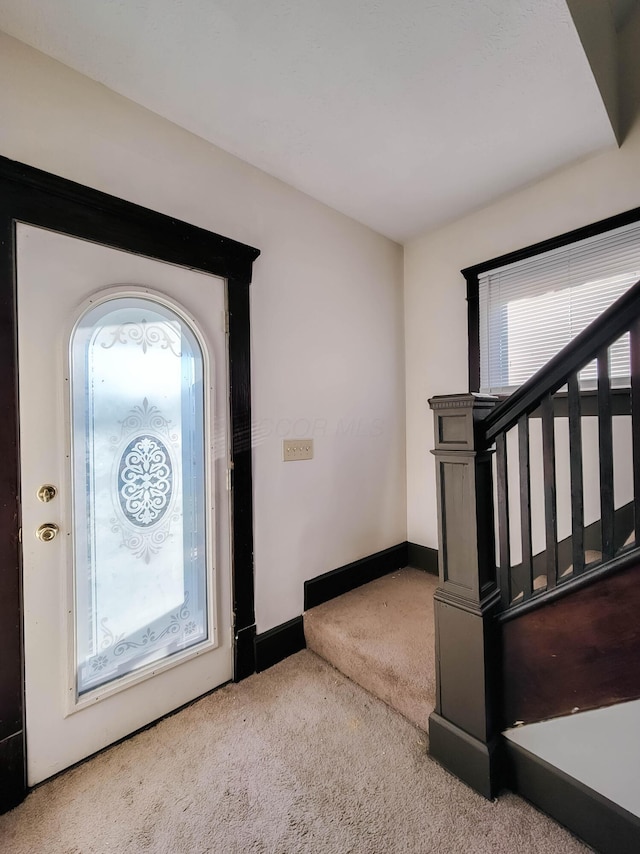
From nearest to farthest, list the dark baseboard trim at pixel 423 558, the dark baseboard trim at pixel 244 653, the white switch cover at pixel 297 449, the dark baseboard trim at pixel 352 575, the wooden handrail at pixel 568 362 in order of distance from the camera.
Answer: the wooden handrail at pixel 568 362, the dark baseboard trim at pixel 244 653, the white switch cover at pixel 297 449, the dark baseboard trim at pixel 352 575, the dark baseboard trim at pixel 423 558

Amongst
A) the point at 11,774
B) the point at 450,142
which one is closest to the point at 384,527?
the point at 11,774

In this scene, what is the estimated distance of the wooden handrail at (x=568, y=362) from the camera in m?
1.12

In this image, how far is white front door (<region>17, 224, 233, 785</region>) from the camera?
4.53 ft

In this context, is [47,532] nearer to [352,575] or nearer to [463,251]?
→ [352,575]

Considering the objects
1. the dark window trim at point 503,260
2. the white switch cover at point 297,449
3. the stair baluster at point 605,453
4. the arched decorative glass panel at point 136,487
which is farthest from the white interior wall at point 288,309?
the stair baluster at point 605,453

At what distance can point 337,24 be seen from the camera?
130 cm

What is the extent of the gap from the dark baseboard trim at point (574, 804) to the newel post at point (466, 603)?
0.08m

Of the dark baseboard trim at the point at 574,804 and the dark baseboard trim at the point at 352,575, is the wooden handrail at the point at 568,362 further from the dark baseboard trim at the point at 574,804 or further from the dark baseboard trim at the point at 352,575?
the dark baseboard trim at the point at 352,575

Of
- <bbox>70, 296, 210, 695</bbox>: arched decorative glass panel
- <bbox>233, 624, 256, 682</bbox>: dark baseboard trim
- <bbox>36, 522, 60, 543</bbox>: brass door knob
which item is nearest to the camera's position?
<bbox>36, 522, 60, 543</bbox>: brass door knob

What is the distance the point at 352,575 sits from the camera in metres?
2.45

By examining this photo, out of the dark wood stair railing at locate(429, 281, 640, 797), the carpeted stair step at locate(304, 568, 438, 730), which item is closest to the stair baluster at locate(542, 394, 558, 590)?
the dark wood stair railing at locate(429, 281, 640, 797)

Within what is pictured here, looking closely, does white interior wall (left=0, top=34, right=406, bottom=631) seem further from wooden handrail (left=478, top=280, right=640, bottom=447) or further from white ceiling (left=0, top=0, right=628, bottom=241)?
wooden handrail (left=478, top=280, right=640, bottom=447)

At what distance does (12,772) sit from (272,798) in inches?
35.7

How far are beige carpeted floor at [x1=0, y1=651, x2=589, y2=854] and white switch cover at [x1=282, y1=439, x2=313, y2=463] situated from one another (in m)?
1.21
